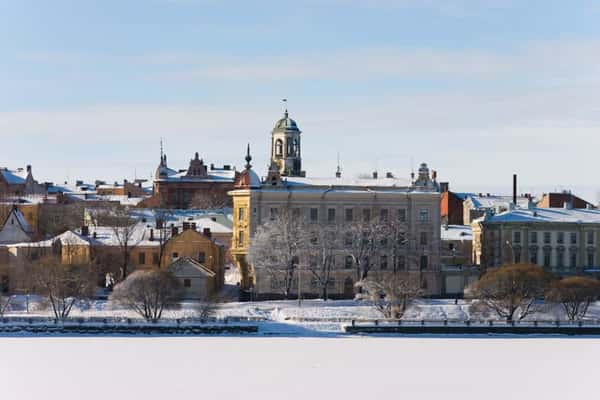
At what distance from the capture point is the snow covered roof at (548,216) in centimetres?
8912

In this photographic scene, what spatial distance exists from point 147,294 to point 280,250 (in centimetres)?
1132

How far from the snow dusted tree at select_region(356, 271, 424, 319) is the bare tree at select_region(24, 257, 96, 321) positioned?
14.9 m

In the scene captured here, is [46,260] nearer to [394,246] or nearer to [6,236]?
[6,236]

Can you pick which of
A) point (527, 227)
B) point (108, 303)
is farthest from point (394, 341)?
point (527, 227)

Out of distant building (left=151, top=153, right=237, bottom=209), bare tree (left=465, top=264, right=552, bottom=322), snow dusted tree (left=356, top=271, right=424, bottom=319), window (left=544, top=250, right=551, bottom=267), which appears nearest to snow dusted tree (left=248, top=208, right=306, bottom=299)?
snow dusted tree (left=356, top=271, right=424, bottom=319)

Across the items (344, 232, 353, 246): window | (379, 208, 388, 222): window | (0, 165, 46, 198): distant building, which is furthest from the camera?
(0, 165, 46, 198): distant building

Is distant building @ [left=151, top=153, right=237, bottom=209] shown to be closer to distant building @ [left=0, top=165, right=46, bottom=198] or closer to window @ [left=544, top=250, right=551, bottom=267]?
distant building @ [left=0, top=165, right=46, bottom=198]

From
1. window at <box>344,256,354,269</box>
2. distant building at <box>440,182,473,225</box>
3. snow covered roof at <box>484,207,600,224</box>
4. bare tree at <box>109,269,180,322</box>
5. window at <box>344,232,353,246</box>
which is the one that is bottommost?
bare tree at <box>109,269,180,322</box>

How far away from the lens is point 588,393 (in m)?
45.1

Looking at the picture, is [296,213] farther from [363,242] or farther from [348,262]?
[363,242]

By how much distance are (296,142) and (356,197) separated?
74.5 ft

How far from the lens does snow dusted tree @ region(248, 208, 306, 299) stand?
79.2 metres

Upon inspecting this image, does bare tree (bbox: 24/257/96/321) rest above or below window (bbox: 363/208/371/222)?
below

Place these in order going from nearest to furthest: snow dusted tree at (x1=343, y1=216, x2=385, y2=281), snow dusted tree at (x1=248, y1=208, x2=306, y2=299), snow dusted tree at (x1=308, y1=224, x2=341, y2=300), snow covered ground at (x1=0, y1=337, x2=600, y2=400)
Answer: snow covered ground at (x1=0, y1=337, x2=600, y2=400), snow dusted tree at (x1=248, y1=208, x2=306, y2=299), snow dusted tree at (x1=308, y1=224, x2=341, y2=300), snow dusted tree at (x1=343, y1=216, x2=385, y2=281)
